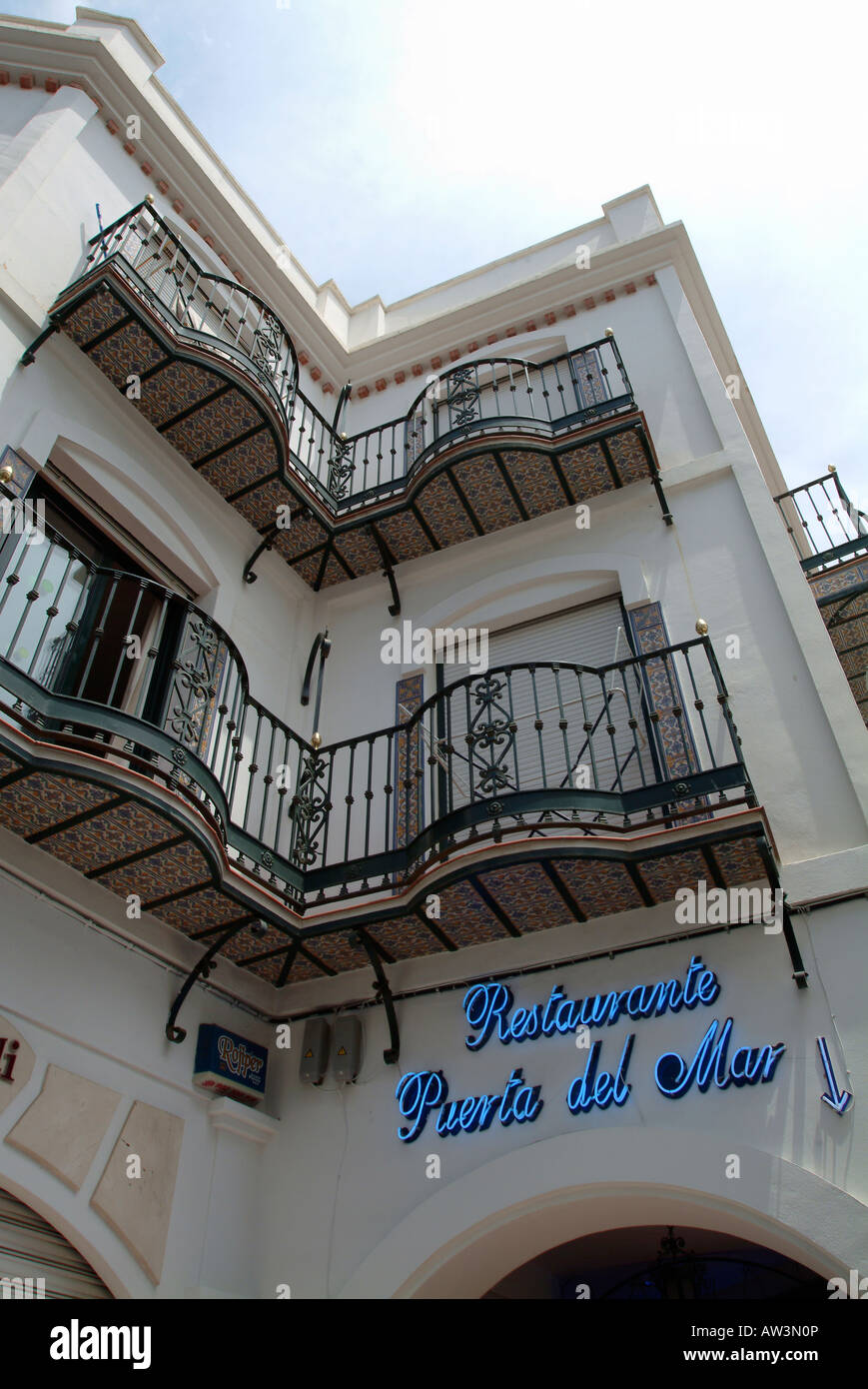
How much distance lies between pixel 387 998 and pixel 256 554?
4295 mm

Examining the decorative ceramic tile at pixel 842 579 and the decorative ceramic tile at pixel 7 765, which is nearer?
the decorative ceramic tile at pixel 7 765

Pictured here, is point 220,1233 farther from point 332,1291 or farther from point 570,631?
point 570,631

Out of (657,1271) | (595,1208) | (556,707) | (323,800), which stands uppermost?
(556,707)

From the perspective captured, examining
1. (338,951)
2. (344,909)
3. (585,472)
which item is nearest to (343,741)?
(344,909)

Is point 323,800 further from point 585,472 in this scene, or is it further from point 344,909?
point 585,472

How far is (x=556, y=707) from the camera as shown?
7949mm

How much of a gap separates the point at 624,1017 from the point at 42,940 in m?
3.60

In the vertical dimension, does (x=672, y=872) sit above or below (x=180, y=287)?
below

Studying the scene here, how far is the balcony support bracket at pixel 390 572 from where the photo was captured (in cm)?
949

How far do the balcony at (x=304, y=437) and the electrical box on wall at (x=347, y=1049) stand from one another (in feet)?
14.2

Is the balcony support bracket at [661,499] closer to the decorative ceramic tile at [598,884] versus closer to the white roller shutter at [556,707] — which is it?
the white roller shutter at [556,707]

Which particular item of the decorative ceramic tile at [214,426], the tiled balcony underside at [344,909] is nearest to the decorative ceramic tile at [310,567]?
the decorative ceramic tile at [214,426]

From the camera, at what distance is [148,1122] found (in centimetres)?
623

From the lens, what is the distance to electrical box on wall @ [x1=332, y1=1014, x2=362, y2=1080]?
6988 mm
